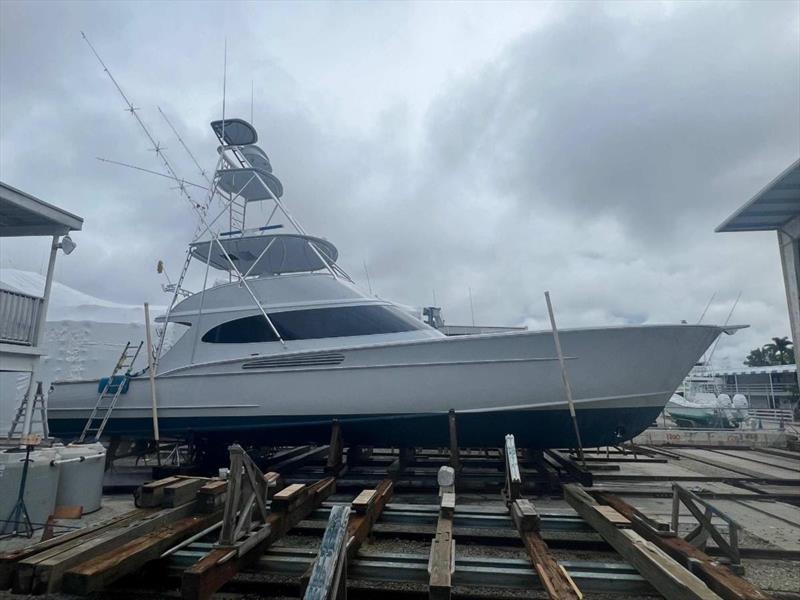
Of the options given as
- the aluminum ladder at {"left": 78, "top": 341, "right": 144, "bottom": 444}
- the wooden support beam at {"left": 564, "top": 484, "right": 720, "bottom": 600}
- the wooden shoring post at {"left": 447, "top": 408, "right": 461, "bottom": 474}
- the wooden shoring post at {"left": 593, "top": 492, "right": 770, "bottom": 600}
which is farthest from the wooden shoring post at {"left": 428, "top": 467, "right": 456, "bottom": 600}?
the aluminum ladder at {"left": 78, "top": 341, "right": 144, "bottom": 444}

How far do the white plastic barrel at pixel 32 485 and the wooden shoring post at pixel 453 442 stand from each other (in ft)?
15.5

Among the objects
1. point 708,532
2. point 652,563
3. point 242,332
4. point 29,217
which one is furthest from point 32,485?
point 708,532

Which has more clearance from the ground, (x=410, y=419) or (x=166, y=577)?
(x=410, y=419)

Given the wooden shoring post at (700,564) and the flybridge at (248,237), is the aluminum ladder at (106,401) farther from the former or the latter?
the wooden shoring post at (700,564)

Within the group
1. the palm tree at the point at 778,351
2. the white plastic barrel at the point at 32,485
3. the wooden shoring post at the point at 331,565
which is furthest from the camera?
the palm tree at the point at 778,351

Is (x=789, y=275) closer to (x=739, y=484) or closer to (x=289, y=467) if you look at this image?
(x=739, y=484)

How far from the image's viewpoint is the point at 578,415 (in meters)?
6.87

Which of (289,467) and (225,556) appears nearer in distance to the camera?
(225,556)

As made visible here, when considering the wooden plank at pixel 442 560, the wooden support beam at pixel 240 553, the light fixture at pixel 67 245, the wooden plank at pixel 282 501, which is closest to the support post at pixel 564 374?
the wooden plank at pixel 442 560

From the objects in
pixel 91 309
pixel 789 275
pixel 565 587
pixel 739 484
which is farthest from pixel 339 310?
pixel 91 309

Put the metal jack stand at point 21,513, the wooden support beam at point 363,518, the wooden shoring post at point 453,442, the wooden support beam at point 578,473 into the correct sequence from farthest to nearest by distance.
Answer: the wooden shoring post at point 453,442, the wooden support beam at point 578,473, the metal jack stand at point 21,513, the wooden support beam at point 363,518

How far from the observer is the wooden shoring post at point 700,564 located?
231cm

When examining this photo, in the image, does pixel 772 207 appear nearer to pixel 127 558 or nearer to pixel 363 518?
pixel 363 518

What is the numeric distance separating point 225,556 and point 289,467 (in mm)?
5714
